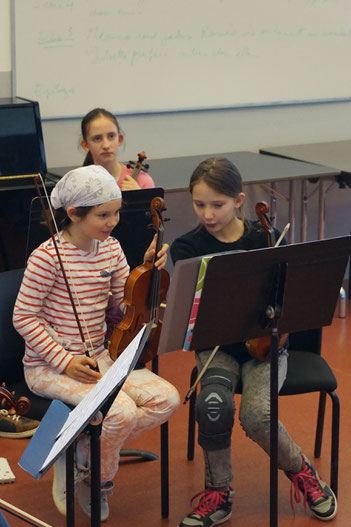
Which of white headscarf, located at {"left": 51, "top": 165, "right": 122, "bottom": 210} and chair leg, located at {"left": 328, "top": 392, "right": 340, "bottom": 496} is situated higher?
white headscarf, located at {"left": 51, "top": 165, "right": 122, "bottom": 210}

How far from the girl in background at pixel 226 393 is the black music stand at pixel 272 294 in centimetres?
16

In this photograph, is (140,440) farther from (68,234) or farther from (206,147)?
(206,147)

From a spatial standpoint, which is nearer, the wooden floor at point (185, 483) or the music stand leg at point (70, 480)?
the music stand leg at point (70, 480)

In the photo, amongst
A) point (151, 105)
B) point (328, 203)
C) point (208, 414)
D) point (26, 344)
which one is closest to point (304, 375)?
point (208, 414)

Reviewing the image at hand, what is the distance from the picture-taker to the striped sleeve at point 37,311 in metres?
Result: 2.34

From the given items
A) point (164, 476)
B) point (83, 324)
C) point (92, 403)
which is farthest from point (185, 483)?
point (92, 403)

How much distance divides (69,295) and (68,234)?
21cm

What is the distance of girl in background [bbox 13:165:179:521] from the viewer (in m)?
2.34

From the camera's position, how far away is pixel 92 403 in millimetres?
1634

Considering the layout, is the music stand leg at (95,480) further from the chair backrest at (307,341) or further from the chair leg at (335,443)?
the chair backrest at (307,341)

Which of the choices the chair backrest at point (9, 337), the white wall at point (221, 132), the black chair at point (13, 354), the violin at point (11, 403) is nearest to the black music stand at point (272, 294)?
the black chair at point (13, 354)

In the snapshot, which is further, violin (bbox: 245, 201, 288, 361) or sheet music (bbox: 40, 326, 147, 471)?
violin (bbox: 245, 201, 288, 361)

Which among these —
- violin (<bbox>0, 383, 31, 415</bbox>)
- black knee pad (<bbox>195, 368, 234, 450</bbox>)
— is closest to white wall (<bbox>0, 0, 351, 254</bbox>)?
black knee pad (<bbox>195, 368, 234, 450</bbox>)

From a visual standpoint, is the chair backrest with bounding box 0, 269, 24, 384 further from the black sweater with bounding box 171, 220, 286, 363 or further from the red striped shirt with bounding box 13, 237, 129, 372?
the black sweater with bounding box 171, 220, 286, 363
